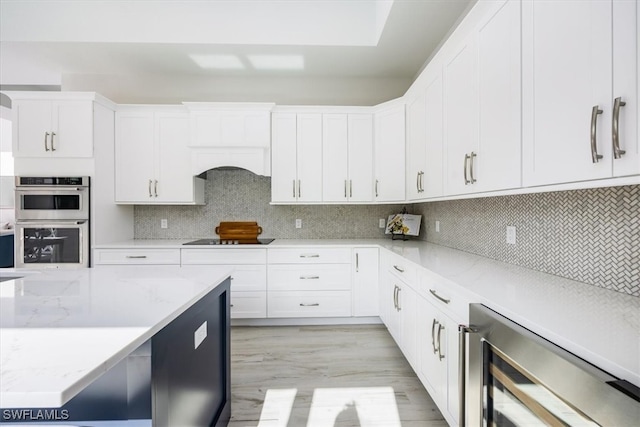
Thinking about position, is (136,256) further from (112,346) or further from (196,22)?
(112,346)

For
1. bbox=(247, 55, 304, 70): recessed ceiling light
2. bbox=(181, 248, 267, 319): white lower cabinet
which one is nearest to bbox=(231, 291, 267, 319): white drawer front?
bbox=(181, 248, 267, 319): white lower cabinet

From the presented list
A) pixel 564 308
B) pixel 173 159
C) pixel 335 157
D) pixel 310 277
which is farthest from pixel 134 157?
pixel 564 308

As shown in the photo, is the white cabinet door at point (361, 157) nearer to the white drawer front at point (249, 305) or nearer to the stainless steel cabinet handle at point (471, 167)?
the white drawer front at point (249, 305)

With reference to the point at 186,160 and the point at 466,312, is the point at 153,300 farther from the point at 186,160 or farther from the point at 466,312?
the point at 186,160

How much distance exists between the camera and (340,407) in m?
2.00

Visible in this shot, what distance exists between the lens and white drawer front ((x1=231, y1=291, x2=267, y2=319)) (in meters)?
3.29

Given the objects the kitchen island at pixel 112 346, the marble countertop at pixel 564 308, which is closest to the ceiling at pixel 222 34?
the marble countertop at pixel 564 308

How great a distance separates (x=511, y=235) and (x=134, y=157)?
3666mm

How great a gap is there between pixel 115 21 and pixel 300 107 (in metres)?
1.92

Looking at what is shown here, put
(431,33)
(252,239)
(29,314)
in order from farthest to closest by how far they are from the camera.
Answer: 1. (252,239)
2. (431,33)
3. (29,314)

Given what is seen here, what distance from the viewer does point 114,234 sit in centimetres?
348

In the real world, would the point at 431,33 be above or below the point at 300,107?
above

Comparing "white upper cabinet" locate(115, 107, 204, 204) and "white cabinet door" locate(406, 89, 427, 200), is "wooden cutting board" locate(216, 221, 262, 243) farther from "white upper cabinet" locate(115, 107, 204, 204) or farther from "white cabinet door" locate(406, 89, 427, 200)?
"white cabinet door" locate(406, 89, 427, 200)

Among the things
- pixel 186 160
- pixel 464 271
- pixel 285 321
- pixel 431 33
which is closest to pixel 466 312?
pixel 464 271
